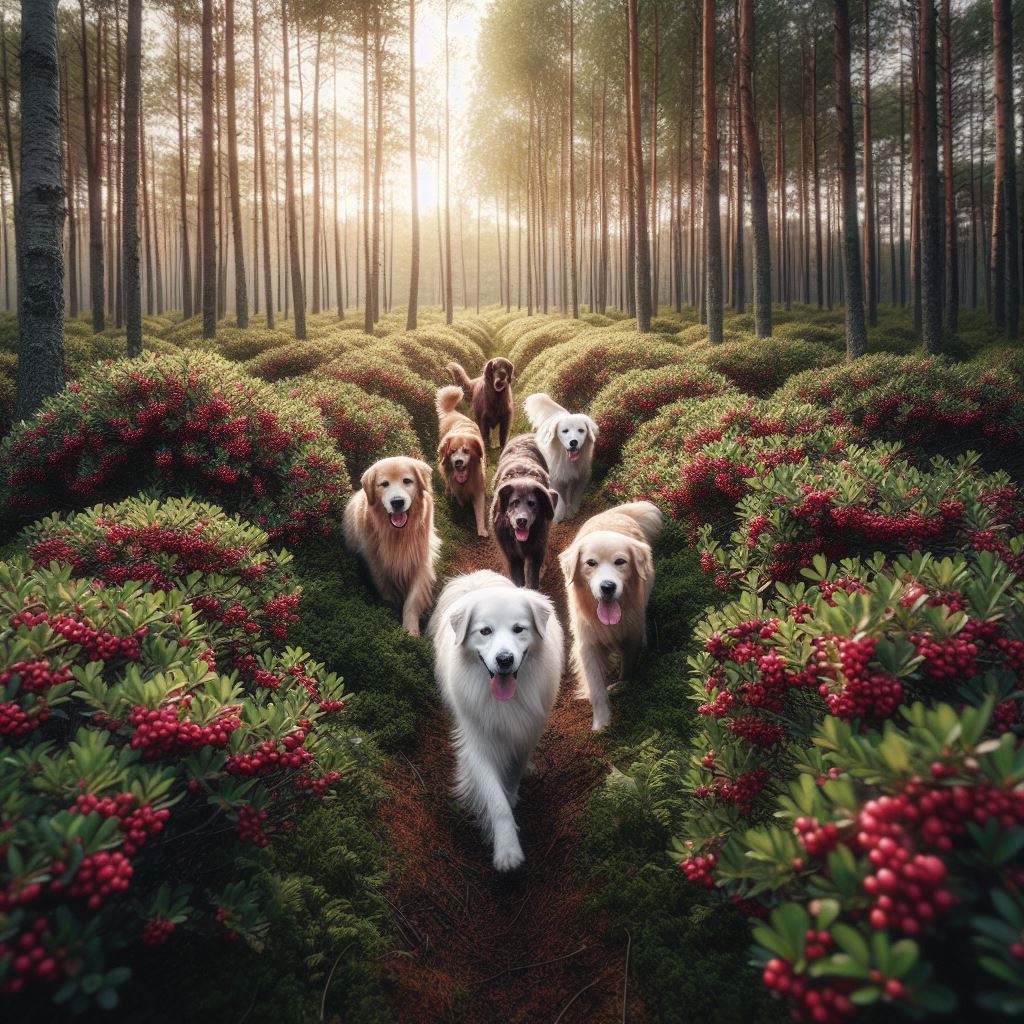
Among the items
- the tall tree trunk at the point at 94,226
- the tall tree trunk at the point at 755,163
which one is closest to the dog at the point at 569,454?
the tall tree trunk at the point at 755,163

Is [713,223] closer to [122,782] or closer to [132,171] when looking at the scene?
[132,171]

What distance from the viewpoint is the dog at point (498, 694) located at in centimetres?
346

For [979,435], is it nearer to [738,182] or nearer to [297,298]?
[297,298]

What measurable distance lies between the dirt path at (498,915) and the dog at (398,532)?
73.2 inches

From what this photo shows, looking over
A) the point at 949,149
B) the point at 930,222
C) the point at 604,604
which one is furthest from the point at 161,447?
the point at 949,149

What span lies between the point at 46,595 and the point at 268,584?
4.55 ft

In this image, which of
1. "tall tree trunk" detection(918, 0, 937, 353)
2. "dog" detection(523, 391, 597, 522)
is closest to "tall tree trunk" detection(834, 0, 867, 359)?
"tall tree trunk" detection(918, 0, 937, 353)

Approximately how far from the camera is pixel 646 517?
6.00 m

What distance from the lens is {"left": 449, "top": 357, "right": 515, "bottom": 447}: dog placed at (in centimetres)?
1117

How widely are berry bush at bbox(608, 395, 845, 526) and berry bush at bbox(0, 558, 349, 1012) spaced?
369cm

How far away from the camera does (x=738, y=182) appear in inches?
881

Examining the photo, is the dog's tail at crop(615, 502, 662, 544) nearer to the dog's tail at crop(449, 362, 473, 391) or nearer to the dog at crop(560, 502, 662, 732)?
the dog at crop(560, 502, 662, 732)

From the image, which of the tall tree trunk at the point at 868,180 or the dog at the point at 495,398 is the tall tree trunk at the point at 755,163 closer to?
the dog at the point at 495,398

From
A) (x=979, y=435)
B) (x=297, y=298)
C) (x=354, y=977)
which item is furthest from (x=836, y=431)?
(x=297, y=298)
